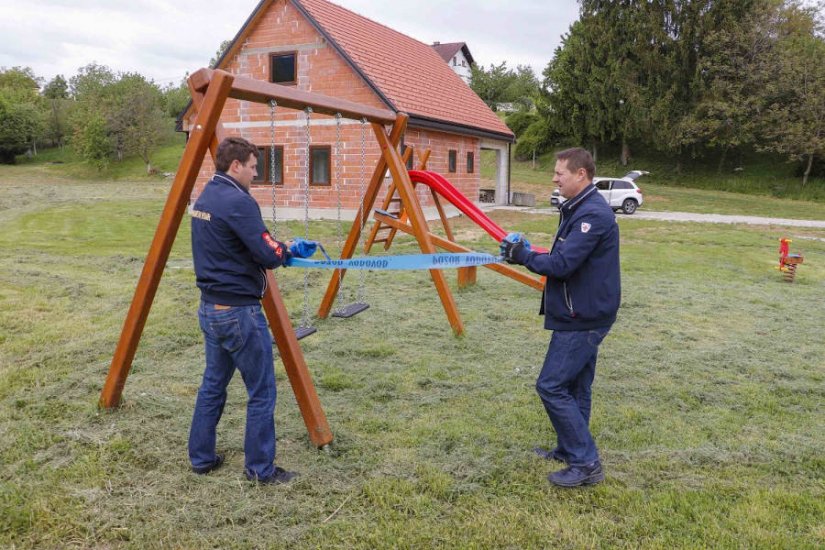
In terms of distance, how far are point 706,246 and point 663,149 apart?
23826mm

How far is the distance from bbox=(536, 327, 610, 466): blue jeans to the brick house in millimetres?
12847

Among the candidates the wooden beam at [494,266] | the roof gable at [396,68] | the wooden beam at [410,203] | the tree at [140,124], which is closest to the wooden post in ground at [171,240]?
the wooden beam at [410,203]

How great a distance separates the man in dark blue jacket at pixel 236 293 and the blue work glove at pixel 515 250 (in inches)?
47.2

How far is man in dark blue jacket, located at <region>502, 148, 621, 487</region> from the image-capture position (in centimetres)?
321

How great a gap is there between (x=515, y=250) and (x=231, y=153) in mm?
1567

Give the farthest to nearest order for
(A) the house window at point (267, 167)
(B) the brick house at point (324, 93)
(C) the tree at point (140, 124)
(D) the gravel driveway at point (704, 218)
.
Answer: (C) the tree at point (140, 124), (D) the gravel driveway at point (704, 218), (A) the house window at point (267, 167), (B) the brick house at point (324, 93)

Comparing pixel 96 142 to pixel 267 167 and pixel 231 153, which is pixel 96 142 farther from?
pixel 231 153

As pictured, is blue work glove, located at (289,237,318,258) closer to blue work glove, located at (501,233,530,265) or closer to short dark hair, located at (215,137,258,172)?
short dark hair, located at (215,137,258,172)

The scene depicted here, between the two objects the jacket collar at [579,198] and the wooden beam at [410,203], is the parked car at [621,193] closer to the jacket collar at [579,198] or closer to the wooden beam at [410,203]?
the wooden beam at [410,203]

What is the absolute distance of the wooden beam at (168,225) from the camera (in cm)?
374

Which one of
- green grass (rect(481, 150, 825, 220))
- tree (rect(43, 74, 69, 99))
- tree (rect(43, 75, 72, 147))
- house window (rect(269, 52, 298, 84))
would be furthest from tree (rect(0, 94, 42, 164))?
house window (rect(269, 52, 298, 84))

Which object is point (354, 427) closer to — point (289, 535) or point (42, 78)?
point (289, 535)

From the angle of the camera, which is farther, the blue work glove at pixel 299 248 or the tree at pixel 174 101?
the tree at pixel 174 101

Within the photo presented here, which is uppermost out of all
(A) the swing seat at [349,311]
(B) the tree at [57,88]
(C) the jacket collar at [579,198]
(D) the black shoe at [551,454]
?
(B) the tree at [57,88]
